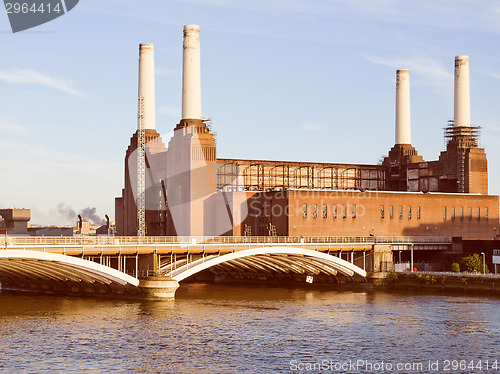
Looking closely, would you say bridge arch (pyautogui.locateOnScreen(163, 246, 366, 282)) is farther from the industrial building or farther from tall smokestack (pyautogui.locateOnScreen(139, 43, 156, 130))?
tall smokestack (pyautogui.locateOnScreen(139, 43, 156, 130))

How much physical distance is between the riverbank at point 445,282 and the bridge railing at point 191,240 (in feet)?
27.9

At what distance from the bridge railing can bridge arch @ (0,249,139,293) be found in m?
1.87

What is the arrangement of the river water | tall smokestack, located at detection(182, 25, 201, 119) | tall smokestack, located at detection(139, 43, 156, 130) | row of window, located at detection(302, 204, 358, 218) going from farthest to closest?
1. tall smokestack, located at detection(139, 43, 156, 130)
2. tall smokestack, located at detection(182, 25, 201, 119)
3. row of window, located at detection(302, 204, 358, 218)
4. the river water

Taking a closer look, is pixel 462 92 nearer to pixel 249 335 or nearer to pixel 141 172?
pixel 141 172

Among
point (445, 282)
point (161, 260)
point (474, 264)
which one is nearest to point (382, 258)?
point (445, 282)

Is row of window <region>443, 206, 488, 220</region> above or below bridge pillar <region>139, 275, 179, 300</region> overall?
above

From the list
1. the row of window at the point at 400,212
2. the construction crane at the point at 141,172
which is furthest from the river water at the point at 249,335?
the construction crane at the point at 141,172

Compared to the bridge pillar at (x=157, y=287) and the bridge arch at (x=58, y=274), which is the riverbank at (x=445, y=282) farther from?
the bridge arch at (x=58, y=274)

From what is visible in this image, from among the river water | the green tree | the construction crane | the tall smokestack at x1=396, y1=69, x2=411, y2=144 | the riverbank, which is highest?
the tall smokestack at x1=396, y1=69, x2=411, y2=144

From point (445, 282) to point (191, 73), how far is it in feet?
155

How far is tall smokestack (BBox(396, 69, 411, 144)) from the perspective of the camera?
140 m

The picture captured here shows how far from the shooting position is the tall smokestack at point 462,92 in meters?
130

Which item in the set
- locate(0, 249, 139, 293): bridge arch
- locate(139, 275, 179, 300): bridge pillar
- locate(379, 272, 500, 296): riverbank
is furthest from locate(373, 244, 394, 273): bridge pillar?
locate(0, 249, 139, 293): bridge arch

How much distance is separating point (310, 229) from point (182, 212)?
20003mm
